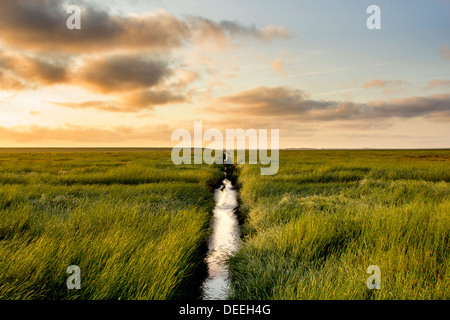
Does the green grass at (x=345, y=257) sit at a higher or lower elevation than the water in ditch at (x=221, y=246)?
higher

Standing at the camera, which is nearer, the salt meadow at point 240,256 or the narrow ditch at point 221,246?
the salt meadow at point 240,256

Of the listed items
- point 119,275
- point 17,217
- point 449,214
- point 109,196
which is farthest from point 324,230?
point 109,196

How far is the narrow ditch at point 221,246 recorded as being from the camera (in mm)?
5352

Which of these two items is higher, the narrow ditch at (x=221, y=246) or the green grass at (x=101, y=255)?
the green grass at (x=101, y=255)

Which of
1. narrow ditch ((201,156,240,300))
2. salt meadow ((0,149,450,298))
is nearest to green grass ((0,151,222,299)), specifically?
salt meadow ((0,149,450,298))

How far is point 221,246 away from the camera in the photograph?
7.85m

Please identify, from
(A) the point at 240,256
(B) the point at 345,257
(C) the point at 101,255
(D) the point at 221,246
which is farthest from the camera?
(D) the point at 221,246

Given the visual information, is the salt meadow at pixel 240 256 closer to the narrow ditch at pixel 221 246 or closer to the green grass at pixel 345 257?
the green grass at pixel 345 257

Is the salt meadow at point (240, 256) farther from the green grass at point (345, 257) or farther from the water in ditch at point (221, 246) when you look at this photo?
the water in ditch at point (221, 246)

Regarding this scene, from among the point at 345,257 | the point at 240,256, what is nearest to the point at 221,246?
the point at 240,256

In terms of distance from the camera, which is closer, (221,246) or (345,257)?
(345,257)

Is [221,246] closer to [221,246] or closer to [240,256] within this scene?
[221,246]

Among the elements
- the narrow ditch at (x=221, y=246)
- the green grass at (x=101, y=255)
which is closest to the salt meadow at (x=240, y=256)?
the green grass at (x=101, y=255)

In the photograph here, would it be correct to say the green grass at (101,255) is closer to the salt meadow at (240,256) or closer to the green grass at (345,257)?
the salt meadow at (240,256)
